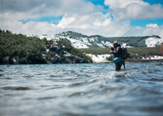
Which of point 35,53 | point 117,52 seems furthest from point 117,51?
point 35,53

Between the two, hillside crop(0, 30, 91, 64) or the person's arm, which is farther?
hillside crop(0, 30, 91, 64)

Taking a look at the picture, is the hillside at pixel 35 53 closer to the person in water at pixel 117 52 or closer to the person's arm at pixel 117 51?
the person in water at pixel 117 52

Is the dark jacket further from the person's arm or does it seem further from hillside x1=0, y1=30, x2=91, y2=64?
hillside x1=0, y1=30, x2=91, y2=64

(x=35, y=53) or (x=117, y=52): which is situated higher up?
(x=35, y=53)

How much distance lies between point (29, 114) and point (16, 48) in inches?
5885

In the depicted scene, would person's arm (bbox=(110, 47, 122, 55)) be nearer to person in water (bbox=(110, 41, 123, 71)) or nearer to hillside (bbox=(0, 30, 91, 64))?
person in water (bbox=(110, 41, 123, 71))

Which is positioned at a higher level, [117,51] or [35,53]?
[35,53]

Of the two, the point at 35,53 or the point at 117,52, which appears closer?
the point at 117,52

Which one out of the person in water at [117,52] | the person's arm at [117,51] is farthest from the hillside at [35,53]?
the person's arm at [117,51]

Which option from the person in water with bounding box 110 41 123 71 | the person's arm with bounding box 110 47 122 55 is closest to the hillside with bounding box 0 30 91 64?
the person in water with bounding box 110 41 123 71

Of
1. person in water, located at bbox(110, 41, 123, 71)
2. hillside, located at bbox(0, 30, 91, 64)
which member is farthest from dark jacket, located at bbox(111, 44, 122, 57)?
hillside, located at bbox(0, 30, 91, 64)

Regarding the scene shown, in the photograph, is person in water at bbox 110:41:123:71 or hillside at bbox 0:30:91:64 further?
hillside at bbox 0:30:91:64

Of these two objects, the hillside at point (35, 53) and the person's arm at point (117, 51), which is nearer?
the person's arm at point (117, 51)

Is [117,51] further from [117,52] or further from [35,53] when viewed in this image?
[35,53]
